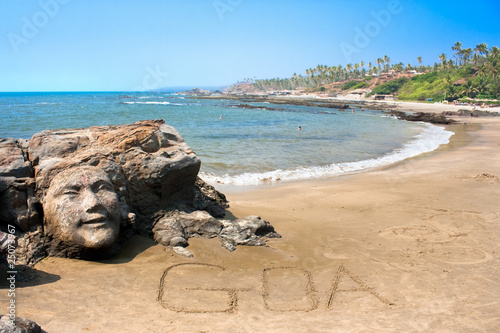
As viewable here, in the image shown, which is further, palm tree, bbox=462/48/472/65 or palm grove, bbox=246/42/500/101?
palm tree, bbox=462/48/472/65

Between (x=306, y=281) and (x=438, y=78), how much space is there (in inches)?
4747

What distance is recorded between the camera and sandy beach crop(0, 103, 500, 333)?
4.52m

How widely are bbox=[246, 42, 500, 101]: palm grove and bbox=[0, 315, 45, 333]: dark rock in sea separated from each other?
309 feet

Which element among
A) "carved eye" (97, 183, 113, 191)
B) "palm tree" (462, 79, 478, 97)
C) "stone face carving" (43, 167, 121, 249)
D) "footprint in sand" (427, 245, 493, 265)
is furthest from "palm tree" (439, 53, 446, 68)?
"stone face carving" (43, 167, 121, 249)

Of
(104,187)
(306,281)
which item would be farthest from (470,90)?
(104,187)

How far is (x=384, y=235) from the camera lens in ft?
27.0

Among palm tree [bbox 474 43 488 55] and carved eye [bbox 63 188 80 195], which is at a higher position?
palm tree [bbox 474 43 488 55]

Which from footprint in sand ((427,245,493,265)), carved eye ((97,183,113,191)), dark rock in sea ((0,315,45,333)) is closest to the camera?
dark rock in sea ((0,315,45,333))

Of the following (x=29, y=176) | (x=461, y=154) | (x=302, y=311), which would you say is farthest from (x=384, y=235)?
(x=461, y=154)

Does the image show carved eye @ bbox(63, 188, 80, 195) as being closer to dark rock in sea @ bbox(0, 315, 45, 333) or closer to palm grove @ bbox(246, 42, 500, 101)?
dark rock in sea @ bbox(0, 315, 45, 333)

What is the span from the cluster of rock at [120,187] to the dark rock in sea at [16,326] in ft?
8.03

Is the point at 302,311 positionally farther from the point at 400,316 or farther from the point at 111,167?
the point at 111,167

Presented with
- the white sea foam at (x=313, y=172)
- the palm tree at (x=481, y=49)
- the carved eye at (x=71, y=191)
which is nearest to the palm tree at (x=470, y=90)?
the palm tree at (x=481, y=49)

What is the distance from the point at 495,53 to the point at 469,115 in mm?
71200
